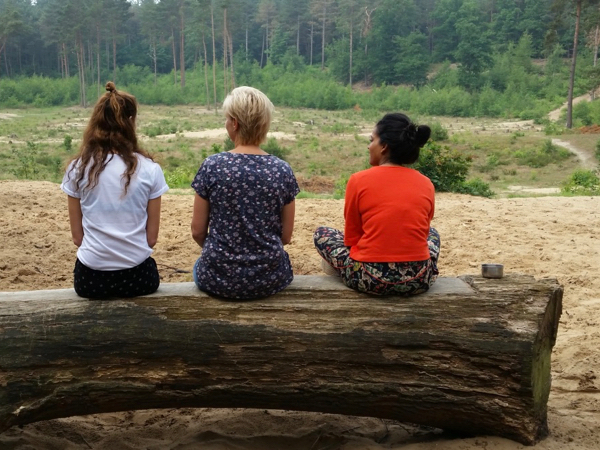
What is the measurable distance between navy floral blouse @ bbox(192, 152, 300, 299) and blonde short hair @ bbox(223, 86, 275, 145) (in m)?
0.10

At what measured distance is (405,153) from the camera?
317cm

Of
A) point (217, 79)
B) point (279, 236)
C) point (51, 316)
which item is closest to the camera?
point (51, 316)

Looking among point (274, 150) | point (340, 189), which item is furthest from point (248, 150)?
point (274, 150)

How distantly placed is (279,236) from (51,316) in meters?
1.00

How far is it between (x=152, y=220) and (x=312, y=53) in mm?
64592

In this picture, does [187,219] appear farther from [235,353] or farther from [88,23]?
[88,23]

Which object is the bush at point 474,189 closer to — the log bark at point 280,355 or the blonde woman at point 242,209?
the log bark at point 280,355

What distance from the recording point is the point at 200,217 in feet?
10.0

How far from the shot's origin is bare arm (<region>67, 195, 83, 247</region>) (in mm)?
3008

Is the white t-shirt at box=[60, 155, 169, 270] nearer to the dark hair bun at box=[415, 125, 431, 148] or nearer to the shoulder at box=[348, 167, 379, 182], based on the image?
the shoulder at box=[348, 167, 379, 182]

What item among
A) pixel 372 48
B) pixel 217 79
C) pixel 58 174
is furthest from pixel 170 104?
pixel 58 174

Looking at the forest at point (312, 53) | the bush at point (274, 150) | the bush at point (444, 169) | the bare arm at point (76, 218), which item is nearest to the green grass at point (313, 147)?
the bush at point (274, 150)

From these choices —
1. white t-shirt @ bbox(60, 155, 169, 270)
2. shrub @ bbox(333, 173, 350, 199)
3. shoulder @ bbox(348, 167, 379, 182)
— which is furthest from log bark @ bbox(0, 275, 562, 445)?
shrub @ bbox(333, 173, 350, 199)

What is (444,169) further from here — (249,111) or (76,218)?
(76,218)
